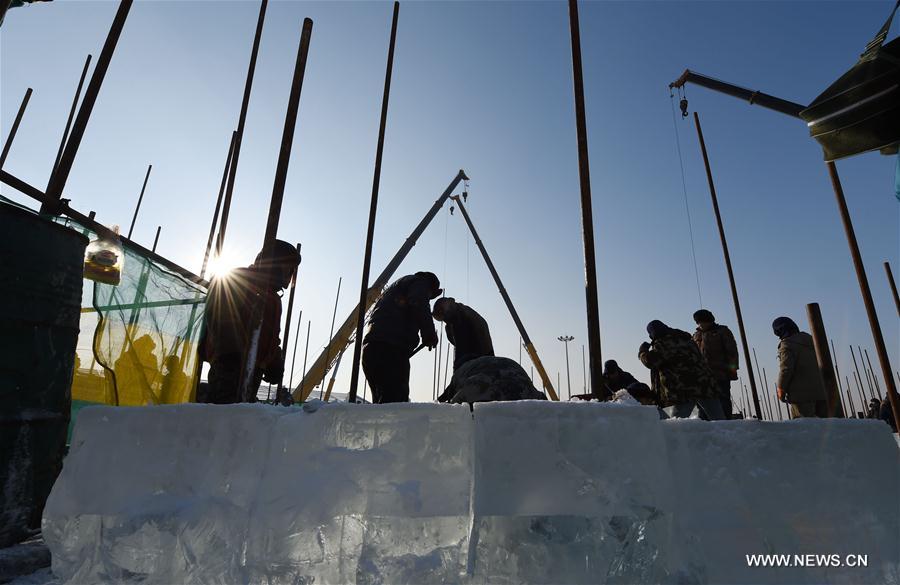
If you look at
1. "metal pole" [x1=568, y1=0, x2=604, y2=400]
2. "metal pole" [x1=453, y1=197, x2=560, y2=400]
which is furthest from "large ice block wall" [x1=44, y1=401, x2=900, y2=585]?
"metal pole" [x1=453, y1=197, x2=560, y2=400]

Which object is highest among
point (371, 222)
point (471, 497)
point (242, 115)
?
point (242, 115)

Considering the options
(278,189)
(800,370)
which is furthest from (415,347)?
(800,370)

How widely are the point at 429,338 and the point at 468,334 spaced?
33 centimetres

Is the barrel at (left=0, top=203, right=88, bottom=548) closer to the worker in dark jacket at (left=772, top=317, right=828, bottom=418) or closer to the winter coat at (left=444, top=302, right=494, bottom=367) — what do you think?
the winter coat at (left=444, top=302, right=494, bottom=367)

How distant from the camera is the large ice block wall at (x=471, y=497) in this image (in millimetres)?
1002

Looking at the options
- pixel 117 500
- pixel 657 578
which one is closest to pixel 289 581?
pixel 117 500

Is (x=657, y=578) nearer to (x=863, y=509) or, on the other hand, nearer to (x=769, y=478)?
(x=769, y=478)

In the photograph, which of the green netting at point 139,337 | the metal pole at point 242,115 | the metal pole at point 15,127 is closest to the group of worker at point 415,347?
the green netting at point 139,337

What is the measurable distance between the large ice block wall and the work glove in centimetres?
258

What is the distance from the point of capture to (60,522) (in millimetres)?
1124

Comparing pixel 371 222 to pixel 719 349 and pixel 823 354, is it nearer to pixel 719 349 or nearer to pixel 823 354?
pixel 719 349

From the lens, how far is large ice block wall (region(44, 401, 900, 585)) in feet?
3.29

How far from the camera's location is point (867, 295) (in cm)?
506

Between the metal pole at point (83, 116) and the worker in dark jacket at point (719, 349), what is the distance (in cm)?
552
